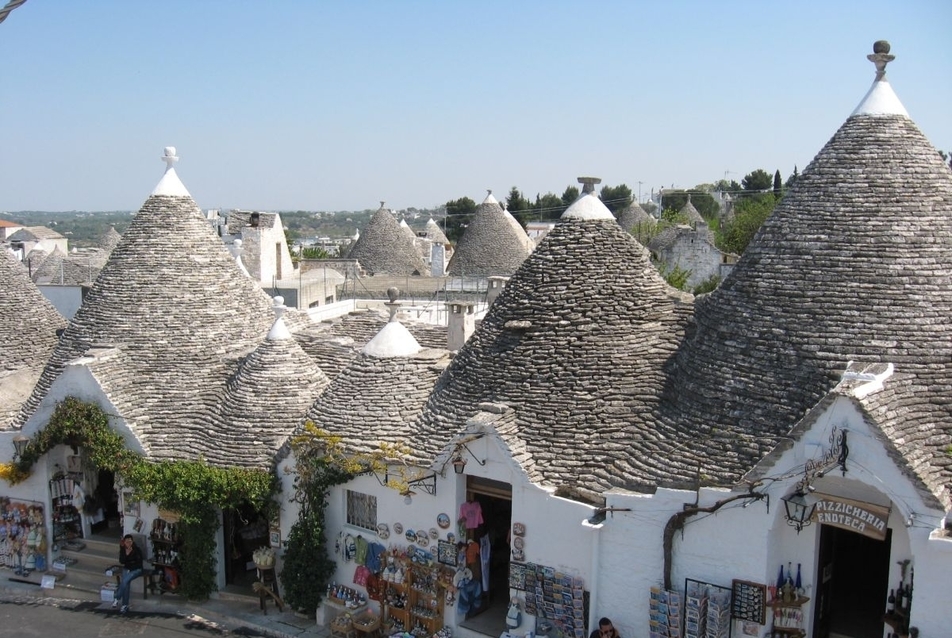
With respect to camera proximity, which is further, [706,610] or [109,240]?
[109,240]

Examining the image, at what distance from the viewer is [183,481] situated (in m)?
15.4

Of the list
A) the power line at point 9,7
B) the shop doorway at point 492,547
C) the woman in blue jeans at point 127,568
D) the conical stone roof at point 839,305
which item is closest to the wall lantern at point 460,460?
the shop doorway at point 492,547

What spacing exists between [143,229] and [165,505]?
5.71 metres

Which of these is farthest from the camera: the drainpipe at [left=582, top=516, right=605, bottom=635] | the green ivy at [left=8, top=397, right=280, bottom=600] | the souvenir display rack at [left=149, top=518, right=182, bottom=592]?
the souvenir display rack at [left=149, top=518, right=182, bottom=592]

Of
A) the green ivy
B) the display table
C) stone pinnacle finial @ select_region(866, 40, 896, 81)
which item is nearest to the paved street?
the green ivy

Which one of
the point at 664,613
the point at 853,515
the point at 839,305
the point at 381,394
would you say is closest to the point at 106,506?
the point at 381,394

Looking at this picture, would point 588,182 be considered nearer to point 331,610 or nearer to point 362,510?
point 362,510

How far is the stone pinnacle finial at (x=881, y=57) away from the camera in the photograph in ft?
38.7

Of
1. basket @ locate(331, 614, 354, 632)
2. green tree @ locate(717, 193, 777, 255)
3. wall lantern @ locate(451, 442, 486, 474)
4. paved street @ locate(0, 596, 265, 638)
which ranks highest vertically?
green tree @ locate(717, 193, 777, 255)

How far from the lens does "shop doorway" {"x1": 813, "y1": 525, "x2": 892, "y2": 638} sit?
11258mm

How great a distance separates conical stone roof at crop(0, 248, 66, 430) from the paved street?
5.10 m

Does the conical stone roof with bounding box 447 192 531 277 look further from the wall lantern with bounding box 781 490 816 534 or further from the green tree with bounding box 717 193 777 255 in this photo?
the wall lantern with bounding box 781 490 816 534

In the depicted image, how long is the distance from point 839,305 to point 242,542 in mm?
11012

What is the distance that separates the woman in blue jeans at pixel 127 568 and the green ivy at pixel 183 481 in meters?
0.79
